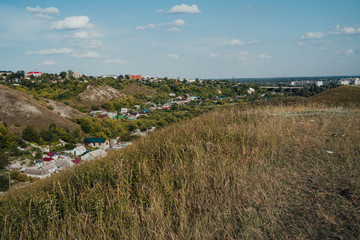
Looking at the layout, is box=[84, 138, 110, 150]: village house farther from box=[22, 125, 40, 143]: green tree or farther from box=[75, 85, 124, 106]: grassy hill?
box=[75, 85, 124, 106]: grassy hill

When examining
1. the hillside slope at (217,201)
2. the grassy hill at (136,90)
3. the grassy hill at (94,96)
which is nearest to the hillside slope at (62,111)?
the grassy hill at (94,96)

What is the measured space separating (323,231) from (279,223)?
330 mm

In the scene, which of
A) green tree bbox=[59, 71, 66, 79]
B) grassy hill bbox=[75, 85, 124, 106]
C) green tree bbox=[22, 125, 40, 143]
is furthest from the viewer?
green tree bbox=[59, 71, 66, 79]

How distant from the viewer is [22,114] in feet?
173

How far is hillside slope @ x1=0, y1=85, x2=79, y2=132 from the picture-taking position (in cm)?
5075

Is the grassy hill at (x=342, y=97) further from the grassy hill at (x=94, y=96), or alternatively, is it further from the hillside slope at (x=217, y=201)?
the grassy hill at (x=94, y=96)

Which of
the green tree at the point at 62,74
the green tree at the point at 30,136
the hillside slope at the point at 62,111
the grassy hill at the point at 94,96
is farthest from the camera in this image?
the green tree at the point at 62,74

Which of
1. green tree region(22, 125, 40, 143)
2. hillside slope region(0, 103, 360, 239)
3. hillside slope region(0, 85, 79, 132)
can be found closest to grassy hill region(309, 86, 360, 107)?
hillside slope region(0, 103, 360, 239)

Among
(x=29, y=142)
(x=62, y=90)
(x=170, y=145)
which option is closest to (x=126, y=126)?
(x=29, y=142)

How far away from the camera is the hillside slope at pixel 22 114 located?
1998 inches

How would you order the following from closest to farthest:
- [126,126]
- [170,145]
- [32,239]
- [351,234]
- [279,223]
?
[351,234], [279,223], [32,239], [170,145], [126,126]

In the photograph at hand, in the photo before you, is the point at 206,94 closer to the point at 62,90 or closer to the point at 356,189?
the point at 62,90

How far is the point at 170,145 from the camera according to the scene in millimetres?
3740

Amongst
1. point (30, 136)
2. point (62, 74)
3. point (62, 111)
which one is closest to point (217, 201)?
point (30, 136)
